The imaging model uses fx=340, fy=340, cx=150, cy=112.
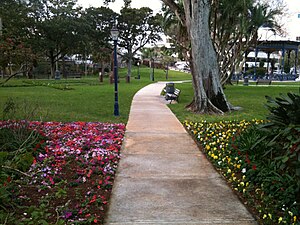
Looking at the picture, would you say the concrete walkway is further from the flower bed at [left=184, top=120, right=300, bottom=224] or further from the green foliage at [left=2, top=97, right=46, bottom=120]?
the green foliage at [left=2, top=97, right=46, bottom=120]

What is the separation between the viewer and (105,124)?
31.9 feet

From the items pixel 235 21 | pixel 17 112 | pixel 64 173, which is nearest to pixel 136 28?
pixel 235 21

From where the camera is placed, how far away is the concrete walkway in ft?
12.8

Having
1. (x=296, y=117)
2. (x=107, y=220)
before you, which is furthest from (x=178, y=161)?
(x=107, y=220)

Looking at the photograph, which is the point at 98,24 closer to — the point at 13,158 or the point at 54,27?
the point at 54,27

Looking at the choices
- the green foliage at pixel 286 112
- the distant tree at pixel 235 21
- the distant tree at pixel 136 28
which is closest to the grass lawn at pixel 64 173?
the green foliage at pixel 286 112

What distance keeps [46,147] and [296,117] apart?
4.60 m

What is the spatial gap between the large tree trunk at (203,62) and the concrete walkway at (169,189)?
4728mm

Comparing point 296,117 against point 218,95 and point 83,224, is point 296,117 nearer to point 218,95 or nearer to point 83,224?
point 83,224

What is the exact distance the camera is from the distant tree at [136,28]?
1763 inches

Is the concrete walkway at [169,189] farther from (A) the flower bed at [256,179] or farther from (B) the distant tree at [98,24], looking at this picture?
(B) the distant tree at [98,24]

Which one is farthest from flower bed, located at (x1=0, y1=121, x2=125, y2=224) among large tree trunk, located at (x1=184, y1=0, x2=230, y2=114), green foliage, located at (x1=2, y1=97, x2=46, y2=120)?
large tree trunk, located at (x1=184, y1=0, x2=230, y2=114)

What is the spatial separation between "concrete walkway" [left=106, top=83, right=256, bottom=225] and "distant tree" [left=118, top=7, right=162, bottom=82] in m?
36.9

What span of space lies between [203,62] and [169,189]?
8.06 metres
